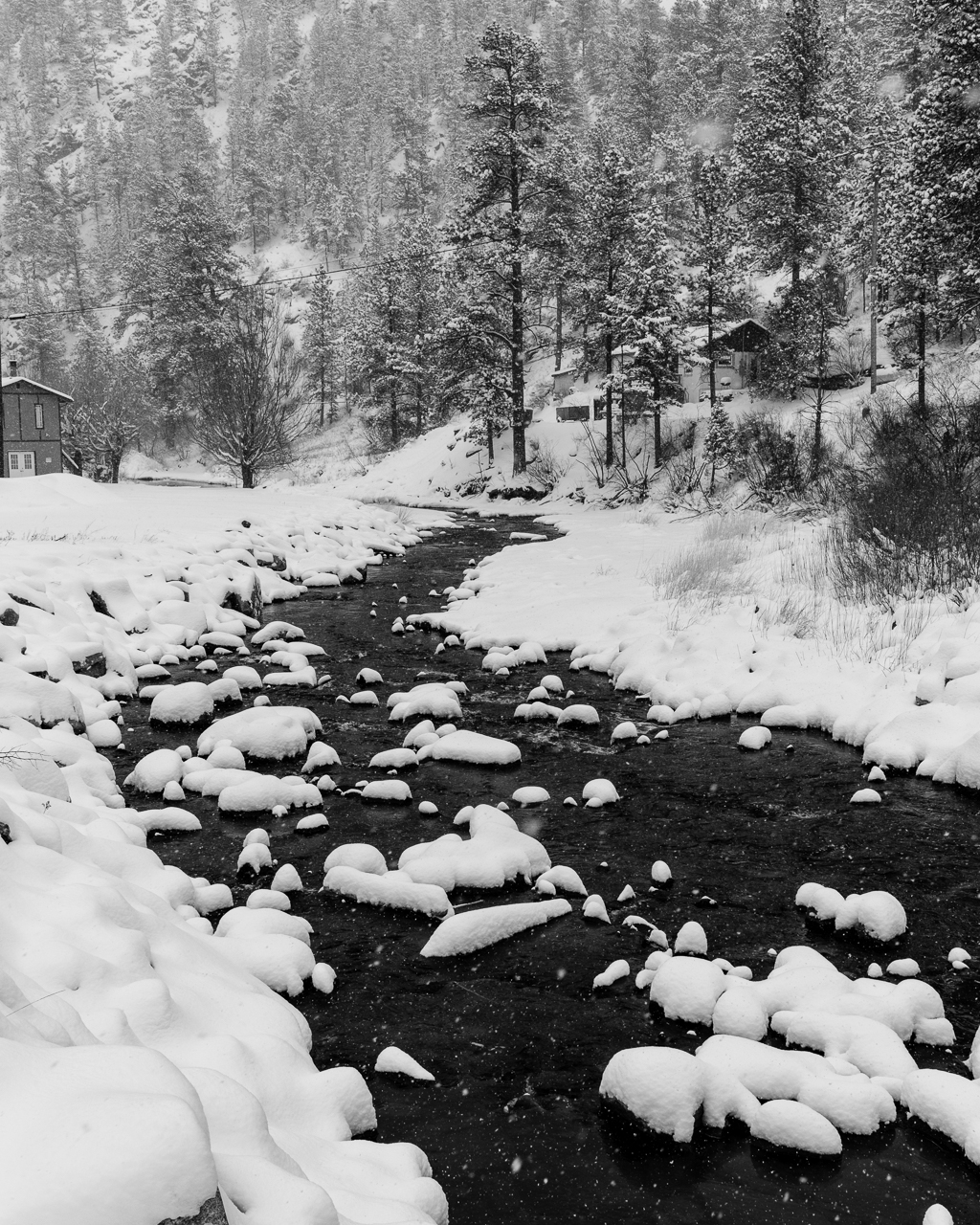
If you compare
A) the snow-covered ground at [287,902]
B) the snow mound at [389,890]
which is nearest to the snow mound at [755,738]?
the snow-covered ground at [287,902]

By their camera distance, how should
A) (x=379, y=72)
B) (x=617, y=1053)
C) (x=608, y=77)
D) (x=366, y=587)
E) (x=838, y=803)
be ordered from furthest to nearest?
(x=379, y=72) → (x=608, y=77) → (x=366, y=587) → (x=838, y=803) → (x=617, y=1053)

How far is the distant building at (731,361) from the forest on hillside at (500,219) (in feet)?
3.01

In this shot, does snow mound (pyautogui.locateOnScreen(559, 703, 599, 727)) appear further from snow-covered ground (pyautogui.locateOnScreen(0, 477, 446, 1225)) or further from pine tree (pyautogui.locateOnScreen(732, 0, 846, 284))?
pine tree (pyautogui.locateOnScreen(732, 0, 846, 284))

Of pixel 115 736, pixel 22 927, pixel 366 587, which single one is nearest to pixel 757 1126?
pixel 22 927

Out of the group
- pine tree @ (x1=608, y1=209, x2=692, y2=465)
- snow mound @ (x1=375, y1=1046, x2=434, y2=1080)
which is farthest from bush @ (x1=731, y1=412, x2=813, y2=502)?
snow mound @ (x1=375, y1=1046, x2=434, y2=1080)

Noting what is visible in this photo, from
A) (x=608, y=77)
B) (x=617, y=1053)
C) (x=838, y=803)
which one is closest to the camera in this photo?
(x=617, y=1053)

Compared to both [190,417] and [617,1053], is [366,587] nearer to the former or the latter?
[617,1053]

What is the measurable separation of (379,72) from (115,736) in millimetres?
107077

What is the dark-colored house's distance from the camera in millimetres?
40500

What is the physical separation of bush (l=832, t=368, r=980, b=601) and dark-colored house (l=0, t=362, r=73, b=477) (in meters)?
36.4

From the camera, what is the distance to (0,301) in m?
85.2

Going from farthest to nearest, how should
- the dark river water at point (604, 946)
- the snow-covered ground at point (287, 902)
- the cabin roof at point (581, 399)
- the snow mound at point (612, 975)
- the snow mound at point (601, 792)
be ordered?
the cabin roof at point (581, 399) < the snow mound at point (601, 792) < the snow mound at point (612, 975) < the dark river water at point (604, 946) < the snow-covered ground at point (287, 902)

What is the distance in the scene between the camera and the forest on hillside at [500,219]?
29.8 metres

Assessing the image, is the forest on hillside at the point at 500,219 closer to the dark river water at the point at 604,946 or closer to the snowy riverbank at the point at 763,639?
the snowy riverbank at the point at 763,639
